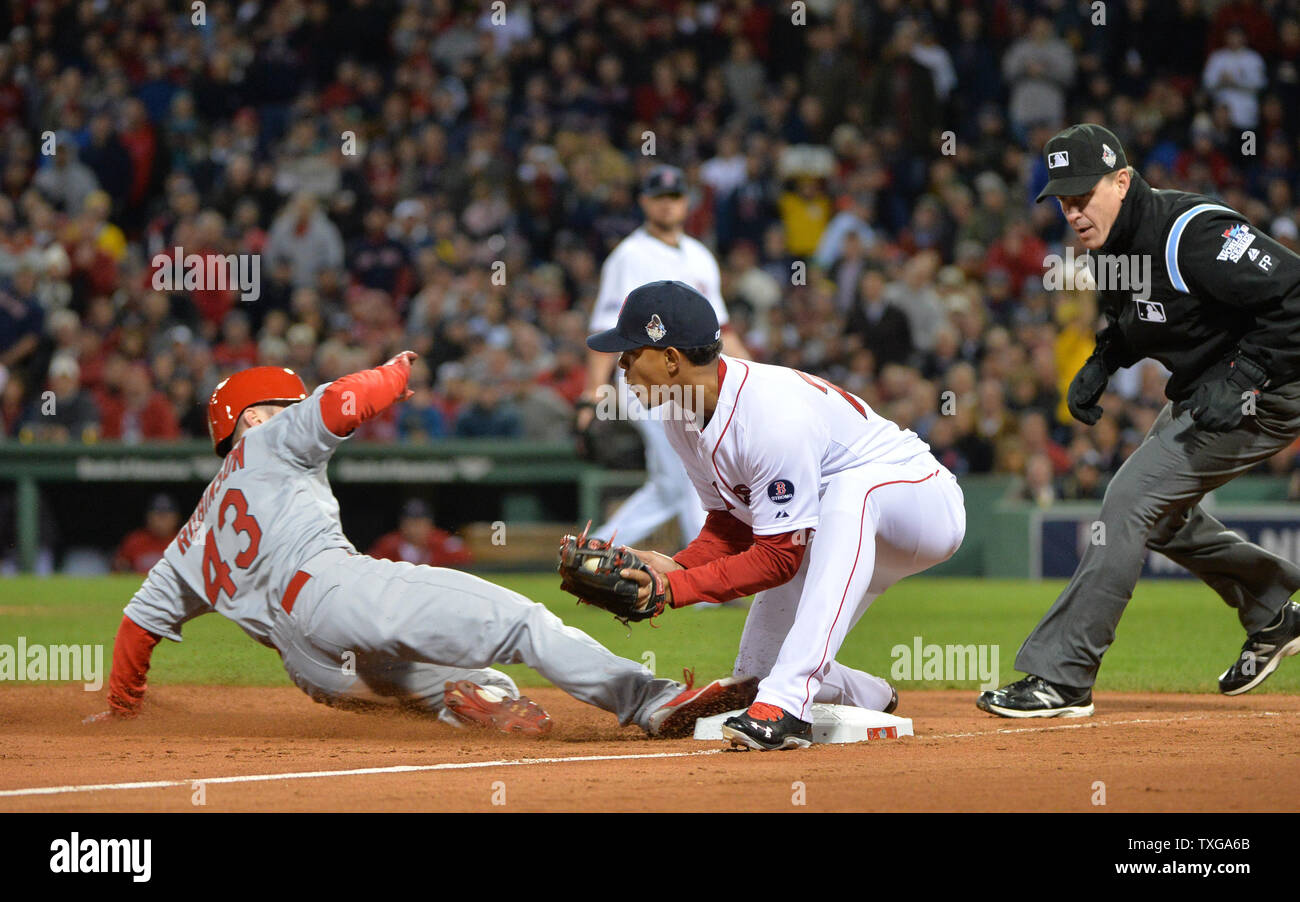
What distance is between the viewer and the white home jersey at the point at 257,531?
18.2 ft

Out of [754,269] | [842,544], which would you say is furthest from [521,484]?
[842,544]

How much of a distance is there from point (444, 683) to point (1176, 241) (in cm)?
306

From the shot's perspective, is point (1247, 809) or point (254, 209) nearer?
point (1247, 809)

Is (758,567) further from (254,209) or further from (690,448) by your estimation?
(254,209)

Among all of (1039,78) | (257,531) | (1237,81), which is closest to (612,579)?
(257,531)

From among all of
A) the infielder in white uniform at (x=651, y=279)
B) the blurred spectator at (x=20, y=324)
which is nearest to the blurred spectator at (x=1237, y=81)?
the infielder in white uniform at (x=651, y=279)

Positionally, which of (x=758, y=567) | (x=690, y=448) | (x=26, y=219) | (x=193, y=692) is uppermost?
(x=26, y=219)

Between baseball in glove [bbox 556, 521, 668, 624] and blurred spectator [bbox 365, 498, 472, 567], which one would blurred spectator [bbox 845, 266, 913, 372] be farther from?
baseball in glove [bbox 556, 521, 668, 624]

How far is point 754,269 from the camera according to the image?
55.8 feet

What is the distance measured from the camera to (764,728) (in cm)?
508

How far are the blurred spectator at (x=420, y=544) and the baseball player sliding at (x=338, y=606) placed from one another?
749cm

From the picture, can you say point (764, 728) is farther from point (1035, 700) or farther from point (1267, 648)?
point (1267, 648)

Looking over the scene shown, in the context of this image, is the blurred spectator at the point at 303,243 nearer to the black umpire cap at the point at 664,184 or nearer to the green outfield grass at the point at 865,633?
the green outfield grass at the point at 865,633

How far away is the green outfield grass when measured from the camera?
313 inches
